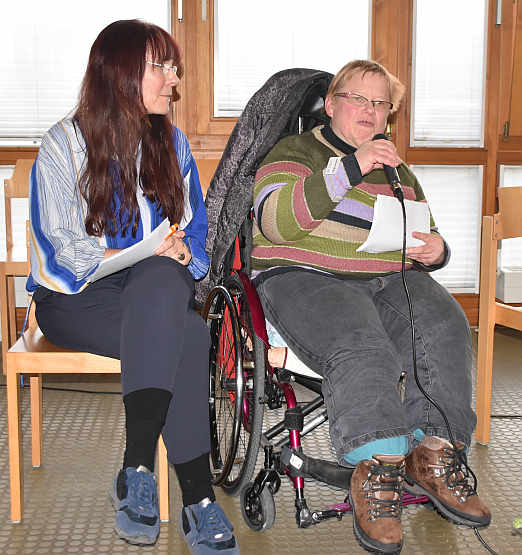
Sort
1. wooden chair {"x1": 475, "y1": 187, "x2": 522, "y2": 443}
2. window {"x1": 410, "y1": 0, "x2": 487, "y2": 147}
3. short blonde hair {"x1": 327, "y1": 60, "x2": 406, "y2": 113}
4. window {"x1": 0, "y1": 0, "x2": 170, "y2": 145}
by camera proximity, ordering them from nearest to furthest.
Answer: short blonde hair {"x1": 327, "y1": 60, "x2": 406, "y2": 113} < wooden chair {"x1": 475, "y1": 187, "x2": 522, "y2": 443} < window {"x1": 0, "y1": 0, "x2": 170, "y2": 145} < window {"x1": 410, "y1": 0, "x2": 487, "y2": 147}

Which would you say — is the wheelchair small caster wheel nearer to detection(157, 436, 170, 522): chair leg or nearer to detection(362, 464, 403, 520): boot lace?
detection(157, 436, 170, 522): chair leg

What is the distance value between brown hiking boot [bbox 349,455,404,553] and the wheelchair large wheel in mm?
232

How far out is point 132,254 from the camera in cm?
146

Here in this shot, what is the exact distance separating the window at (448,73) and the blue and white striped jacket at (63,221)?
2.18 m

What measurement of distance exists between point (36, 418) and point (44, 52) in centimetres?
195

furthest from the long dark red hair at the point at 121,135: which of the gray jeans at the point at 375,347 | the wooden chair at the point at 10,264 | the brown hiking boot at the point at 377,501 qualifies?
the wooden chair at the point at 10,264

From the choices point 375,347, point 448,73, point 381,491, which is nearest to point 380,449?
point 381,491

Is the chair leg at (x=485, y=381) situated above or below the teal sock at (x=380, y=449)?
below

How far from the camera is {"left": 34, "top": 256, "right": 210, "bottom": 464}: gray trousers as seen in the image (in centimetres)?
138

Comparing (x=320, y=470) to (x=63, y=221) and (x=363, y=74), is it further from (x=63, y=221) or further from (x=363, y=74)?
(x=363, y=74)

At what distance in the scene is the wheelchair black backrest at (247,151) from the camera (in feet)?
5.53

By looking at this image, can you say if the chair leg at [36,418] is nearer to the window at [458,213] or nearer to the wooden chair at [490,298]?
the wooden chair at [490,298]

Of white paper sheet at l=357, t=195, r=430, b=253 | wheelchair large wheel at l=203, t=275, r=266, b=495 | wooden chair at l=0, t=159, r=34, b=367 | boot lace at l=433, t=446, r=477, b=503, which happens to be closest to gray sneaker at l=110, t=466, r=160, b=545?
wheelchair large wheel at l=203, t=275, r=266, b=495

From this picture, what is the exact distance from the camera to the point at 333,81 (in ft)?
5.78
